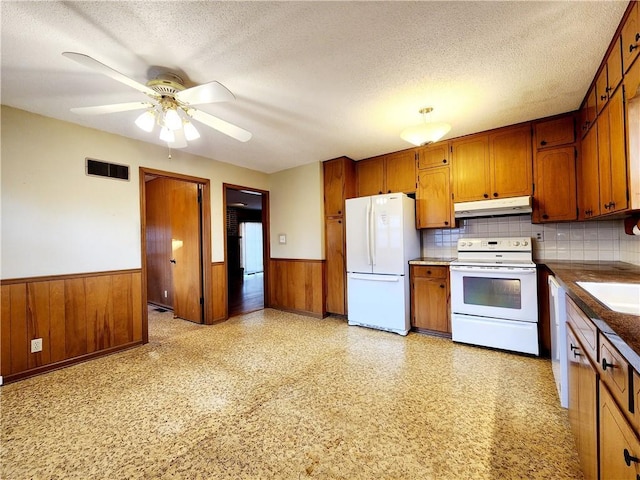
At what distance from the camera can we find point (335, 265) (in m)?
4.11

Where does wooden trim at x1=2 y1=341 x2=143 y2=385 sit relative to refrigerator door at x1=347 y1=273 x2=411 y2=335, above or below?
below

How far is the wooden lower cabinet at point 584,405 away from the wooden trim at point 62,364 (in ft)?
12.5

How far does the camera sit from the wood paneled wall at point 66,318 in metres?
2.33

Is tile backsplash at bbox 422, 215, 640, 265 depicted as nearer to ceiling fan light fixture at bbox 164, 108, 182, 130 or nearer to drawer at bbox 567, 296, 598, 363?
drawer at bbox 567, 296, 598, 363

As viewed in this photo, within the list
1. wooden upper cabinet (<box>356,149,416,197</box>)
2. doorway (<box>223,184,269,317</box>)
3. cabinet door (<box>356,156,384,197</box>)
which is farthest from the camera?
doorway (<box>223,184,269,317</box>)

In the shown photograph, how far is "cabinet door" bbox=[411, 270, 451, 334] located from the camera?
3.15 metres

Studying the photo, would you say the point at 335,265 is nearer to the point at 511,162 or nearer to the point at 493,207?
the point at 493,207

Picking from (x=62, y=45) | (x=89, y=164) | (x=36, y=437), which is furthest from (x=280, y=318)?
(x=62, y=45)

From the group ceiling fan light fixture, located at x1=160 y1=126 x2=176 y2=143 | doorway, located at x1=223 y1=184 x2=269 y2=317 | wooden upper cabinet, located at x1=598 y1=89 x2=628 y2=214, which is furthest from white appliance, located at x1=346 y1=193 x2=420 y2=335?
doorway, located at x1=223 y1=184 x2=269 y2=317

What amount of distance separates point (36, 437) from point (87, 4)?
2513mm

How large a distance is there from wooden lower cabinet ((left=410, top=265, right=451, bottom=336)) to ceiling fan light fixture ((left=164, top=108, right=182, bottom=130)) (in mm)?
2903

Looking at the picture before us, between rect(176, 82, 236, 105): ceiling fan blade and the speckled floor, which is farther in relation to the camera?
rect(176, 82, 236, 105): ceiling fan blade

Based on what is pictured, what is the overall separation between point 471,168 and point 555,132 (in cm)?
80

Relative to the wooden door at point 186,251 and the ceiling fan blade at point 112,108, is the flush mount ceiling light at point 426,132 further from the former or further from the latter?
the wooden door at point 186,251
